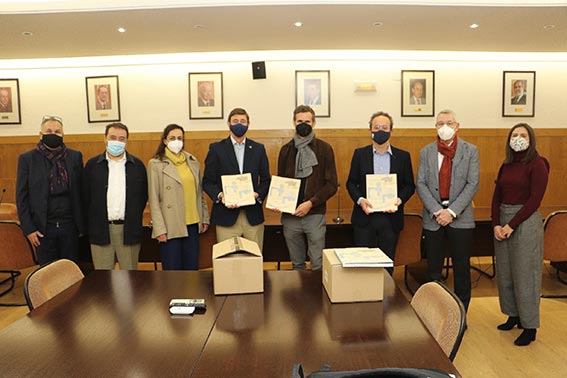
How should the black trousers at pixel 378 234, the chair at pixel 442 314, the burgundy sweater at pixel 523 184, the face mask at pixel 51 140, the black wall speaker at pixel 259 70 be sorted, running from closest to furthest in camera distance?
1. the chair at pixel 442 314
2. the burgundy sweater at pixel 523 184
3. the face mask at pixel 51 140
4. the black trousers at pixel 378 234
5. the black wall speaker at pixel 259 70

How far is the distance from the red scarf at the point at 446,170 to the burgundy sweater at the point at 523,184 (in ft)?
1.31

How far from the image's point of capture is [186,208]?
131 inches

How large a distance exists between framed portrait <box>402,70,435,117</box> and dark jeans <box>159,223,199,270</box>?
3902 mm

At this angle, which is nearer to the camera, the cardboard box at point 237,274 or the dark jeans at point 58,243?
the cardboard box at point 237,274

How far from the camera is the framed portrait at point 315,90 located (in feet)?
19.2

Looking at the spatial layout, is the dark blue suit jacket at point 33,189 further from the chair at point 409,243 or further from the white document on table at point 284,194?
the chair at point 409,243

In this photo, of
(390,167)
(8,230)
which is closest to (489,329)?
(390,167)

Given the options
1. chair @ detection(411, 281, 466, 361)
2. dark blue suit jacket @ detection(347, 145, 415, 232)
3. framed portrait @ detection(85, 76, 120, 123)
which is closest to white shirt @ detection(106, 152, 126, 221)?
dark blue suit jacket @ detection(347, 145, 415, 232)

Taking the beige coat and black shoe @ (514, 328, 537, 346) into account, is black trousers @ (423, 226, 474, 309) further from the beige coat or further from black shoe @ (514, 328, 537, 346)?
the beige coat

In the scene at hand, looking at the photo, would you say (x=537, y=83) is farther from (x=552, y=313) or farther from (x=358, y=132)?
(x=552, y=313)

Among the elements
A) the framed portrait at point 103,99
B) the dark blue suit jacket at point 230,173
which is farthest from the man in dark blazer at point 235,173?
the framed portrait at point 103,99

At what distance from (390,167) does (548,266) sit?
332 centimetres

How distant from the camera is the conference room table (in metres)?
1.36

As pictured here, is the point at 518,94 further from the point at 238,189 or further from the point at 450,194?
the point at 238,189
